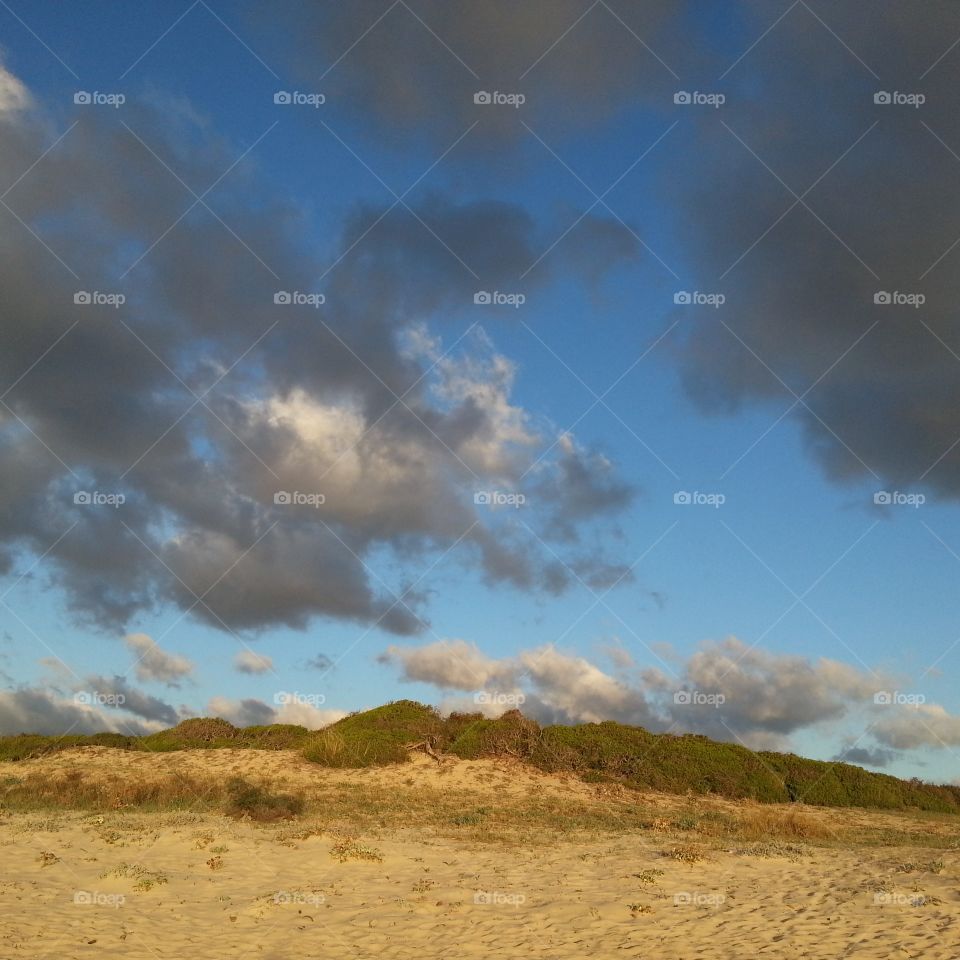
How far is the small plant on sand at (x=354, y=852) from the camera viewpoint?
17.0 meters

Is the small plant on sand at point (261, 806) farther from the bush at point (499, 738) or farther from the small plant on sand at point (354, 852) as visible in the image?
the bush at point (499, 738)

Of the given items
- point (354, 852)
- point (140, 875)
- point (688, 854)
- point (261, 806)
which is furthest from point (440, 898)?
point (261, 806)

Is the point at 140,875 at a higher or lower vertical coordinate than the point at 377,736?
lower

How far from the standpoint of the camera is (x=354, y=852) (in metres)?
17.2

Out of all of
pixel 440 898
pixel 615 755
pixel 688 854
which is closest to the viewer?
pixel 440 898

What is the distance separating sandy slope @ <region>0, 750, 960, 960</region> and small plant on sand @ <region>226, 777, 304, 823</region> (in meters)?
1.23

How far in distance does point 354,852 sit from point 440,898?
3560 mm

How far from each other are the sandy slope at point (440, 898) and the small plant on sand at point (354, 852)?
17cm

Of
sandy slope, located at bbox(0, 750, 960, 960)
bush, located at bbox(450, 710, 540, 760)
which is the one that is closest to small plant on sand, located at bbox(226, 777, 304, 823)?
sandy slope, located at bbox(0, 750, 960, 960)

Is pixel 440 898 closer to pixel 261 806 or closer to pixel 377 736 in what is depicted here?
pixel 261 806

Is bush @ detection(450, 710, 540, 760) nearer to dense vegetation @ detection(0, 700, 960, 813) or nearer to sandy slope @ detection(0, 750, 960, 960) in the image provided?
dense vegetation @ detection(0, 700, 960, 813)

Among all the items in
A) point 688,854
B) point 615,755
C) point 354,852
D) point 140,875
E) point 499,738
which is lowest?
point 140,875

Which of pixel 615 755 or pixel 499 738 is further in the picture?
pixel 499 738

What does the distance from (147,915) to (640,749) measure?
26427 millimetres
